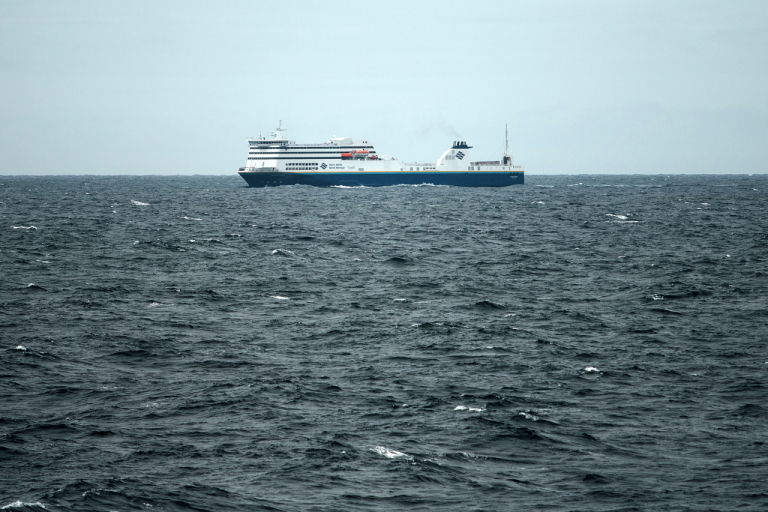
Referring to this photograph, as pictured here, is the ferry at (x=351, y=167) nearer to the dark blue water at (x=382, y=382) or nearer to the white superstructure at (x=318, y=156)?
the white superstructure at (x=318, y=156)

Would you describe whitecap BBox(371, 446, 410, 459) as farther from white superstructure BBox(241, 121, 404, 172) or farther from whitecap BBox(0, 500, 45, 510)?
white superstructure BBox(241, 121, 404, 172)

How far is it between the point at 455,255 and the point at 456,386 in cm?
3412

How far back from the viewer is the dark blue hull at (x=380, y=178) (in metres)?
170

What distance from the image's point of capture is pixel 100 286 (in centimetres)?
4212

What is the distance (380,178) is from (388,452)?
6139 inches

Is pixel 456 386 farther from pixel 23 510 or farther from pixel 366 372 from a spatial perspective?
pixel 23 510

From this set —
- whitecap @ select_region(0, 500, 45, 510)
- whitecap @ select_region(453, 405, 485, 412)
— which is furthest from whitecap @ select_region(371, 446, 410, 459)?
whitecap @ select_region(0, 500, 45, 510)

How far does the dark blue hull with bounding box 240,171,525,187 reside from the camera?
17038 centimetres

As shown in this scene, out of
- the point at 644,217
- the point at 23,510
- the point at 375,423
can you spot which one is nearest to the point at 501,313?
the point at 375,423

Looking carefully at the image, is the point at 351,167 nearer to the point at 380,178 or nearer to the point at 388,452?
the point at 380,178

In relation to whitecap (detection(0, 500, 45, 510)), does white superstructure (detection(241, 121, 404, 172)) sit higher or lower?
higher

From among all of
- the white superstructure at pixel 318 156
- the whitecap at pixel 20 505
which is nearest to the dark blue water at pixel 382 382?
the whitecap at pixel 20 505

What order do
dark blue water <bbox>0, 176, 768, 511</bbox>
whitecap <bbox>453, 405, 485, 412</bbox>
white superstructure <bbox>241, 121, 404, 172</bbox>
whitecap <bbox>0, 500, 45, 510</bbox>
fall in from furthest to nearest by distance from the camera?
1. white superstructure <bbox>241, 121, 404, 172</bbox>
2. whitecap <bbox>453, 405, 485, 412</bbox>
3. dark blue water <bbox>0, 176, 768, 511</bbox>
4. whitecap <bbox>0, 500, 45, 510</bbox>

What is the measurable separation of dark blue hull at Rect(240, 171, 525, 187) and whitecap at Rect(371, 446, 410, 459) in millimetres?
151176
